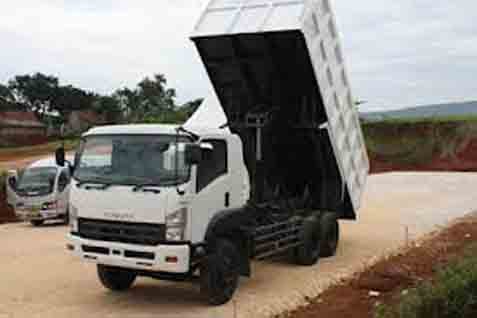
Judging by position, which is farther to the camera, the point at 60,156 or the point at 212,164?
the point at 60,156

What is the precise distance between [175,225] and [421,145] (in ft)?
121

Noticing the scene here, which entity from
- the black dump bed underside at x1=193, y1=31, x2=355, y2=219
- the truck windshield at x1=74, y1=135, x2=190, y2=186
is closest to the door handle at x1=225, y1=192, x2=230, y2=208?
the truck windshield at x1=74, y1=135, x2=190, y2=186

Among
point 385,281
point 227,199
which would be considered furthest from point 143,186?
point 385,281

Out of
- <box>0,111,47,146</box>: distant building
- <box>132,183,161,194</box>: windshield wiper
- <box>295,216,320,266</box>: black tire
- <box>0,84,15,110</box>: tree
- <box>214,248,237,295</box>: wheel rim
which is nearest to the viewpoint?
<box>132,183,161,194</box>: windshield wiper

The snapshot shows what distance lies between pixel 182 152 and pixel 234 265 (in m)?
1.68

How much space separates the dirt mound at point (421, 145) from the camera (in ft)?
131

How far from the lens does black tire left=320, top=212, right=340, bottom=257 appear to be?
10.7 meters

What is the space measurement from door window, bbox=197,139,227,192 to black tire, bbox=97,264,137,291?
6.17 ft

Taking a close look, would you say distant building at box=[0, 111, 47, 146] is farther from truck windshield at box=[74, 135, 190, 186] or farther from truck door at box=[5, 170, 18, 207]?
truck windshield at box=[74, 135, 190, 186]

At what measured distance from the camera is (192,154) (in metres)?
7.17

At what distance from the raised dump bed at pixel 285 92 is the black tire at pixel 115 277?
2269 mm

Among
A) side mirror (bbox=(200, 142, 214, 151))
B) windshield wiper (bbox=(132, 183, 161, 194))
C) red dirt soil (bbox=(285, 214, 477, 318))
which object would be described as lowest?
red dirt soil (bbox=(285, 214, 477, 318))

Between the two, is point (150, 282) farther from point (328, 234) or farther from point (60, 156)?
point (328, 234)

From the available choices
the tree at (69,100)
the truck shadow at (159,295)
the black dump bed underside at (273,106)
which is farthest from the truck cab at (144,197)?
the tree at (69,100)
